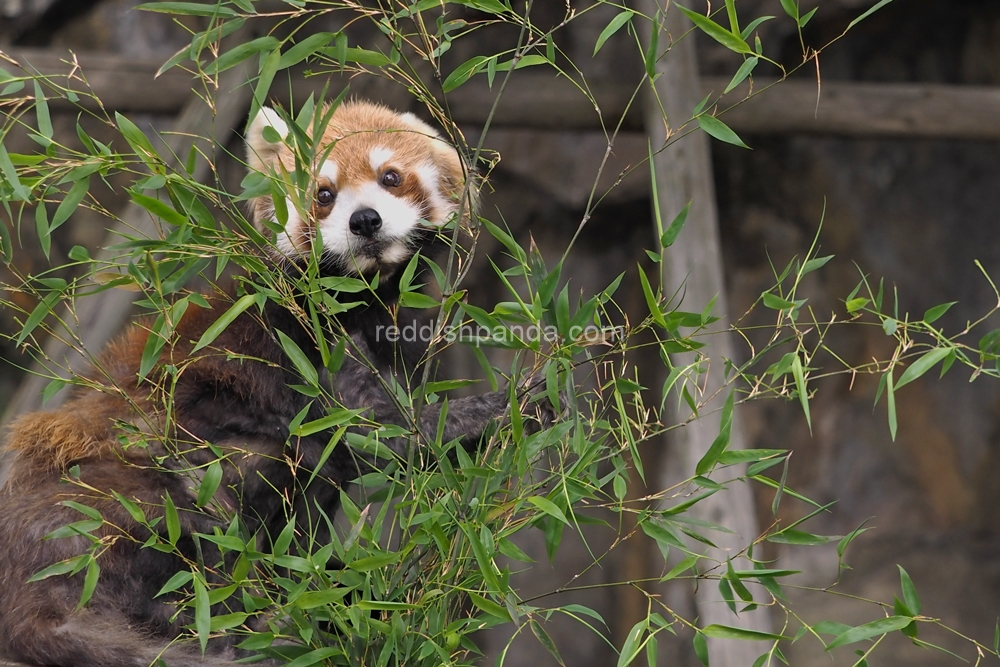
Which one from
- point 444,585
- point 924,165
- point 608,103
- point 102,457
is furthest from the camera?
point 924,165

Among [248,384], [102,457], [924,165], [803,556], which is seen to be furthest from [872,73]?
[102,457]

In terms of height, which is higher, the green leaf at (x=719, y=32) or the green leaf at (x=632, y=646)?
the green leaf at (x=719, y=32)

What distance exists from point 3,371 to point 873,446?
4.03m

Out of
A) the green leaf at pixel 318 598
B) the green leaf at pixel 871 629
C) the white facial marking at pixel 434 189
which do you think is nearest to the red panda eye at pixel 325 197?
the white facial marking at pixel 434 189

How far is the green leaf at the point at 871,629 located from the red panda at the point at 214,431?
62cm

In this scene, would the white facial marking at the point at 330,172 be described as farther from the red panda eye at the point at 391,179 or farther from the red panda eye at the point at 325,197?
the red panda eye at the point at 391,179

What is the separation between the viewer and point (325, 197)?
6.98ft

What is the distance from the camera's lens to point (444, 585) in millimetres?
1350

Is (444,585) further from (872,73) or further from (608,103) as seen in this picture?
(872,73)

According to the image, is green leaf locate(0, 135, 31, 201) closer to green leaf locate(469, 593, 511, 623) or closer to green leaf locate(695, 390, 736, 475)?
green leaf locate(469, 593, 511, 623)

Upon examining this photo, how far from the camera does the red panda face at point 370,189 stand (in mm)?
2043

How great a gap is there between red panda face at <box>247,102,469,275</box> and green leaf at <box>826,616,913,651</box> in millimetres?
1012

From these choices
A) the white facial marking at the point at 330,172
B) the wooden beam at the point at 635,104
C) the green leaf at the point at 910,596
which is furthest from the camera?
the wooden beam at the point at 635,104

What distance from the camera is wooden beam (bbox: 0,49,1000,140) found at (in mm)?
3037
